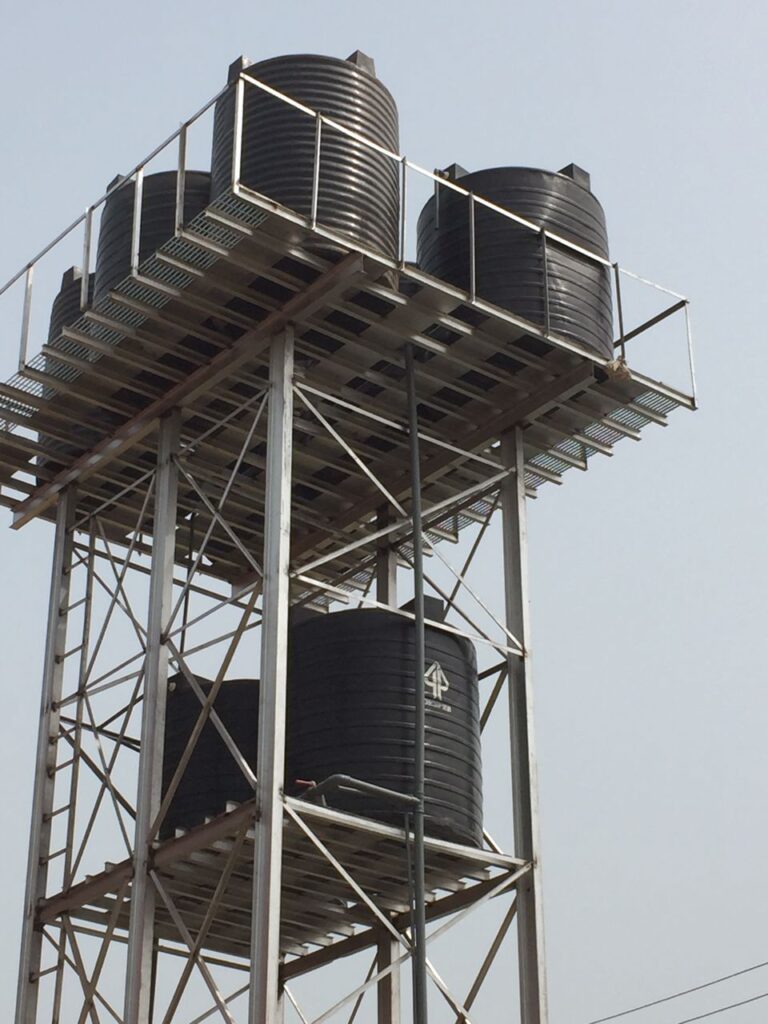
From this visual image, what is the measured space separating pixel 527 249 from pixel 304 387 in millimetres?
4420

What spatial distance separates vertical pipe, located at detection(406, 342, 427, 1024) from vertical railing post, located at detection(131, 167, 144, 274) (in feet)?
13.8

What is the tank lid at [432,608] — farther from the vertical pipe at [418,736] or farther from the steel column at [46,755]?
the steel column at [46,755]

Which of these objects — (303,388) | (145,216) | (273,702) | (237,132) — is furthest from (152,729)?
(237,132)

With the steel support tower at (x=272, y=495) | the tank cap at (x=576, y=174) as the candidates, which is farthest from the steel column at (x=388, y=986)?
the tank cap at (x=576, y=174)

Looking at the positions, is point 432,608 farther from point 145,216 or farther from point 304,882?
point 145,216

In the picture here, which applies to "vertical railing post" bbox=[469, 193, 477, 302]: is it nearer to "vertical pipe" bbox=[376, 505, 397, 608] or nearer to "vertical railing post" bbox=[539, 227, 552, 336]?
"vertical railing post" bbox=[539, 227, 552, 336]

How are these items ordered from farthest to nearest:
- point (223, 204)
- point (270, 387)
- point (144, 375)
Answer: point (144, 375) < point (270, 387) < point (223, 204)

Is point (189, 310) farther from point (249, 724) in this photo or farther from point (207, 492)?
point (249, 724)

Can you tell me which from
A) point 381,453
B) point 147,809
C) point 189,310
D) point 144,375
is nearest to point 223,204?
point 189,310

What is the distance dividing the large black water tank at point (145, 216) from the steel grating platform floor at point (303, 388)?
141 centimetres

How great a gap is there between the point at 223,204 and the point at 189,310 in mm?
2476

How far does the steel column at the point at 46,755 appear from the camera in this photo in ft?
91.2

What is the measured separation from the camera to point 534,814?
27.0 m

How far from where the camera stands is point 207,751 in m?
27.5
